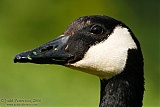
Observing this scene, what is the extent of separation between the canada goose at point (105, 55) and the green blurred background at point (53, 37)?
9.02ft

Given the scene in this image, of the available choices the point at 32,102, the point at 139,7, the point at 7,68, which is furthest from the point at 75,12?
the point at 32,102

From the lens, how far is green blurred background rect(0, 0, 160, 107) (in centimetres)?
598

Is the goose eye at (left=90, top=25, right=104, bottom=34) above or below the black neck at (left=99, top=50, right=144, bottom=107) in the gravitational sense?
above

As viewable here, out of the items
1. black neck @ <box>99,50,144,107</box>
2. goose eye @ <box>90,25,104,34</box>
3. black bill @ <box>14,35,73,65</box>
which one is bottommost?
black neck @ <box>99,50,144,107</box>

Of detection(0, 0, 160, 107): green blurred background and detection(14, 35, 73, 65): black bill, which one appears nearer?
detection(14, 35, 73, 65): black bill

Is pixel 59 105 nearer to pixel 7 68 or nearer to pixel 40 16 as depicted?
pixel 7 68

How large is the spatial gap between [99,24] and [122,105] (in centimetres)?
49

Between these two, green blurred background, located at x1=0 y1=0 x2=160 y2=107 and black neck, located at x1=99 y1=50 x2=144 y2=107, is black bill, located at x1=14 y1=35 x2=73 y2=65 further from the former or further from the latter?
green blurred background, located at x1=0 y1=0 x2=160 y2=107

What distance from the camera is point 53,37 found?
7.18 metres

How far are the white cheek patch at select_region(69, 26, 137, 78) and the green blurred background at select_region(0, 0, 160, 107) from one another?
2.82 meters

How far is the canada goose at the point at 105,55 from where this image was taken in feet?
8.99

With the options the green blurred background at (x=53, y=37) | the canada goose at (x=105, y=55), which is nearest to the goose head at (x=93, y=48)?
the canada goose at (x=105, y=55)

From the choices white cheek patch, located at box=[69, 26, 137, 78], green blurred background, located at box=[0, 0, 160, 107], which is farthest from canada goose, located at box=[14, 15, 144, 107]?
green blurred background, located at box=[0, 0, 160, 107]

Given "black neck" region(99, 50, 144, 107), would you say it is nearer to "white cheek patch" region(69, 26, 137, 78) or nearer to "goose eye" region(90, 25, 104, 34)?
"white cheek patch" region(69, 26, 137, 78)
